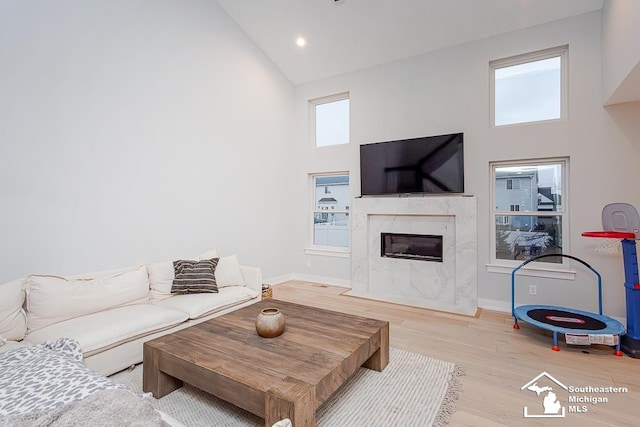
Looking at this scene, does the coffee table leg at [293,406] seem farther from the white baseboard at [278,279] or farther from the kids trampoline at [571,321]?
the white baseboard at [278,279]

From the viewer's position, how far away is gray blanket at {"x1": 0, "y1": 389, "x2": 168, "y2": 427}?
1.21 metres

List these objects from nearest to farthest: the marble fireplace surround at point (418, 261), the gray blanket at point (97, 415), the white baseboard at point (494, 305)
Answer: the gray blanket at point (97, 415) < the white baseboard at point (494, 305) < the marble fireplace surround at point (418, 261)

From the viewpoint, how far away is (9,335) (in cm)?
222

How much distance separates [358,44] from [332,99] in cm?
109

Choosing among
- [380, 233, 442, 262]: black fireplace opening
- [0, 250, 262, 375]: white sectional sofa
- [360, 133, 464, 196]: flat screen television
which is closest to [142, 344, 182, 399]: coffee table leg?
[0, 250, 262, 375]: white sectional sofa

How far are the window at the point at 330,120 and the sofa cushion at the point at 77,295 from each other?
3.72 metres

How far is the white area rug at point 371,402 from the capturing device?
1.91 meters

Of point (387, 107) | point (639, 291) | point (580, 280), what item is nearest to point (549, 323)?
point (639, 291)

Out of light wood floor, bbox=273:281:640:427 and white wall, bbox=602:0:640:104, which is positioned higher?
white wall, bbox=602:0:640:104

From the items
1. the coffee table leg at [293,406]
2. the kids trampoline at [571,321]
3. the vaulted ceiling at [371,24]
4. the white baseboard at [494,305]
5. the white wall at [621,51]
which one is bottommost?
the white baseboard at [494,305]

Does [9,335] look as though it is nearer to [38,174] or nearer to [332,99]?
[38,174]

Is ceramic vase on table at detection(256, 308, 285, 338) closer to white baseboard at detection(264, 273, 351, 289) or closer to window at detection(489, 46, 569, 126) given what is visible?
white baseboard at detection(264, 273, 351, 289)

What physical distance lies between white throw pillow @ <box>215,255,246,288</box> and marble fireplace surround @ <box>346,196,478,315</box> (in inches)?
73.7

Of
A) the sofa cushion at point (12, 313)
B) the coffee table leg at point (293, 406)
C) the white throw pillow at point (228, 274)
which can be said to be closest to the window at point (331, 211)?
the white throw pillow at point (228, 274)
